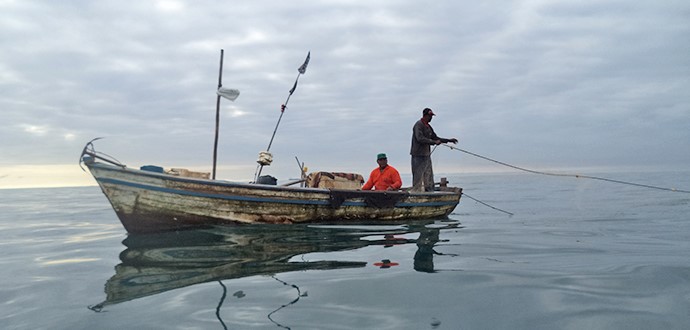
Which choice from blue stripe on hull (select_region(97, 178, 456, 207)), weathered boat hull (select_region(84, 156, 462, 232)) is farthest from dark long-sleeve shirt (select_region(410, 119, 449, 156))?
blue stripe on hull (select_region(97, 178, 456, 207))

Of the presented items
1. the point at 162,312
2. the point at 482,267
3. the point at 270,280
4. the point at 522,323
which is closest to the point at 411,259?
the point at 482,267


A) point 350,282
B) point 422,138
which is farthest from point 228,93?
point 350,282

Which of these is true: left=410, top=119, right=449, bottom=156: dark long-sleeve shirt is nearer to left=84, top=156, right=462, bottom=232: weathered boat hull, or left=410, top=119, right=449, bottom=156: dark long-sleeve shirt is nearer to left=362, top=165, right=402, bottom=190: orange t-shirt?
left=362, top=165, right=402, bottom=190: orange t-shirt

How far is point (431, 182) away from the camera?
12.3m

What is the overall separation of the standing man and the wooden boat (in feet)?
7.85

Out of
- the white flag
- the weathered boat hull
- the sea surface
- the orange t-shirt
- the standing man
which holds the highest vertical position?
the white flag

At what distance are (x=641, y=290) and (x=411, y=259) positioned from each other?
9.18ft

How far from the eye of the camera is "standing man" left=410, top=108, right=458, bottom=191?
36.8 ft

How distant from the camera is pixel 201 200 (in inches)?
329

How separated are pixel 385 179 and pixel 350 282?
673 centimetres

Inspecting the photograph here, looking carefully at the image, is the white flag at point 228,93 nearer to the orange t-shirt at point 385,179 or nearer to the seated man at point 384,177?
the seated man at point 384,177

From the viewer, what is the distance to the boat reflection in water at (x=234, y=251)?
4926 millimetres

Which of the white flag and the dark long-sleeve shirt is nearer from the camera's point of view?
the white flag

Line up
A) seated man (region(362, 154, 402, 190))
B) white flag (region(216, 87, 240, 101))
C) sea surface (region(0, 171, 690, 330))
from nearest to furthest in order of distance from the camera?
sea surface (region(0, 171, 690, 330)) → white flag (region(216, 87, 240, 101)) → seated man (region(362, 154, 402, 190))
